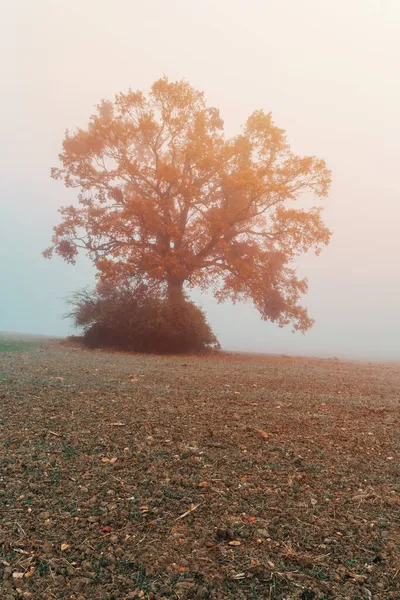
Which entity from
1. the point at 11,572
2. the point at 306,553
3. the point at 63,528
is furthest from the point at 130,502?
the point at 306,553

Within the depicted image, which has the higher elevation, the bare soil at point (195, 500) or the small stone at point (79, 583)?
the bare soil at point (195, 500)

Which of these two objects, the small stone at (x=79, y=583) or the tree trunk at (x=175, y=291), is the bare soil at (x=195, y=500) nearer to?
the small stone at (x=79, y=583)

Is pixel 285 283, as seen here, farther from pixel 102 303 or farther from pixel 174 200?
pixel 102 303

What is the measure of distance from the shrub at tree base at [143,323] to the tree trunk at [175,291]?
277 mm

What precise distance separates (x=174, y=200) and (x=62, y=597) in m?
12.9

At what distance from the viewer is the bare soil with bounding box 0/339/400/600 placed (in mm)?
1770

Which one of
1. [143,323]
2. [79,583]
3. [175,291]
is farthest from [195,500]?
[175,291]

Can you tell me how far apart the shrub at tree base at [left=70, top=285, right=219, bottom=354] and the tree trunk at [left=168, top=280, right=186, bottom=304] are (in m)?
0.28

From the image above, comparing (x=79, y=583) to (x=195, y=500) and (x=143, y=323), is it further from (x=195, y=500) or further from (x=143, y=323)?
(x=143, y=323)

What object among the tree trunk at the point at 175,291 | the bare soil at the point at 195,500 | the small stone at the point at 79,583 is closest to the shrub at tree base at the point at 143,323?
the tree trunk at the point at 175,291

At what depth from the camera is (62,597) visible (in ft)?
5.52

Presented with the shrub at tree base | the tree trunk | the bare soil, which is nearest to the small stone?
the bare soil

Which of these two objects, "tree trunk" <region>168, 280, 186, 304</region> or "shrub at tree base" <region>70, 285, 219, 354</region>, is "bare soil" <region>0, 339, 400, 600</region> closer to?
"shrub at tree base" <region>70, 285, 219, 354</region>

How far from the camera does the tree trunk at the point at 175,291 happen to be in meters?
13.6
